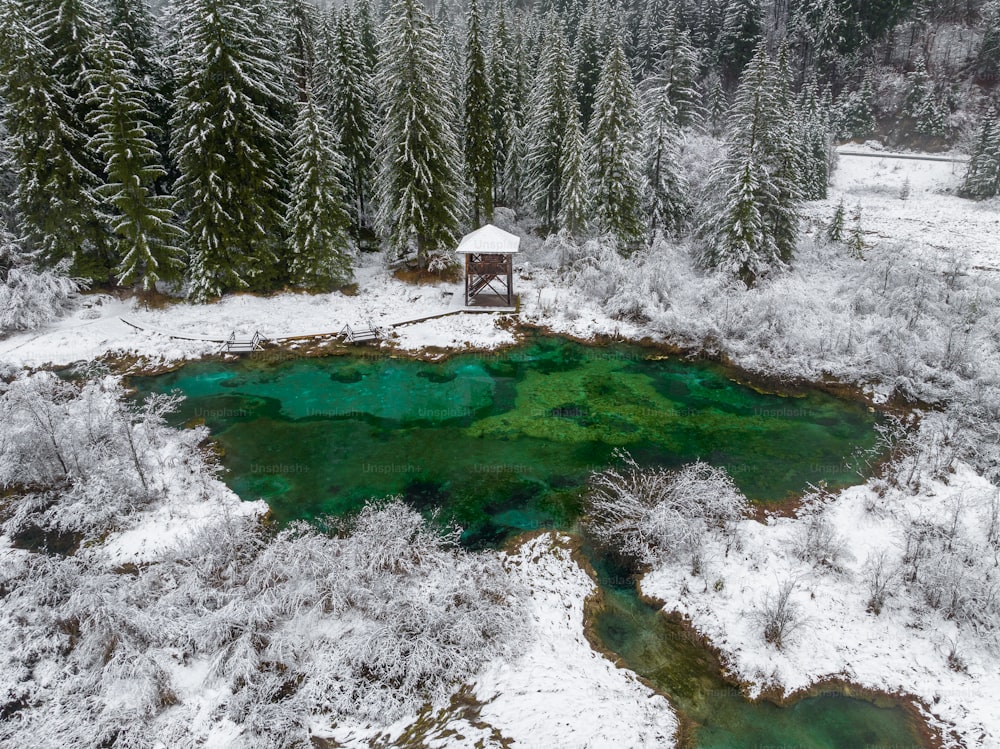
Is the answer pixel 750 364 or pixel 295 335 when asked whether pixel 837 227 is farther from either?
pixel 295 335

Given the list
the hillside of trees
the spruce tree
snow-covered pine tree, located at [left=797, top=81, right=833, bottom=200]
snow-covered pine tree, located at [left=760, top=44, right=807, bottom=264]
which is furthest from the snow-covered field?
the spruce tree

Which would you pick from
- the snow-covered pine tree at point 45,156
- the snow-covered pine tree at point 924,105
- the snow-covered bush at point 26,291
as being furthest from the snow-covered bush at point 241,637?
the snow-covered pine tree at point 924,105

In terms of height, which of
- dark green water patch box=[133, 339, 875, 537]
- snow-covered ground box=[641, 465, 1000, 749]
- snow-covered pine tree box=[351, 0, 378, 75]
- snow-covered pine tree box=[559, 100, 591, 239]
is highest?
snow-covered pine tree box=[351, 0, 378, 75]

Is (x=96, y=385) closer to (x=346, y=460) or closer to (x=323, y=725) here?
(x=346, y=460)

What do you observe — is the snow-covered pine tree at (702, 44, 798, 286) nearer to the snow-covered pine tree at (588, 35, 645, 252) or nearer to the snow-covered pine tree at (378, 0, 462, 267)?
the snow-covered pine tree at (588, 35, 645, 252)

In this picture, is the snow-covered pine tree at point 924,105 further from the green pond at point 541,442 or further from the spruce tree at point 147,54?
the spruce tree at point 147,54

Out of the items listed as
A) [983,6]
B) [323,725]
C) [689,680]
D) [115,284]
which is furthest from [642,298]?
[983,6]

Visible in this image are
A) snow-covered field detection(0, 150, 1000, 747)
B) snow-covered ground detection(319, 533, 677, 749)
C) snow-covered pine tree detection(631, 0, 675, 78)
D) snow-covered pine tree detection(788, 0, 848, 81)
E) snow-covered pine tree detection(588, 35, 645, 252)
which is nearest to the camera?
snow-covered ground detection(319, 533, 677, 749)
